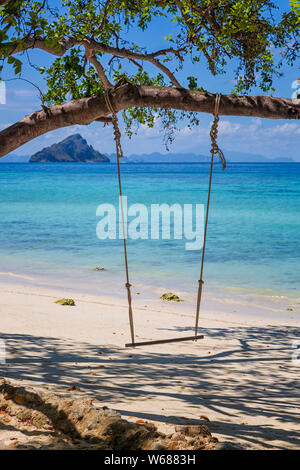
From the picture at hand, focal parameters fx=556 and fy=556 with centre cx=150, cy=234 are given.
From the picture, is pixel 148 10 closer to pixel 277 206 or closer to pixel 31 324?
pixel 31 324

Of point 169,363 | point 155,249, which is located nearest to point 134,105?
point 169,363

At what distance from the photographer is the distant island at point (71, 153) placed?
101750 millimetres

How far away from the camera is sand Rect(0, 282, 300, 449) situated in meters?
3.72

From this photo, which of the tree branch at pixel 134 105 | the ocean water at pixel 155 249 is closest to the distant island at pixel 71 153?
the ocean water at pixel 155 249

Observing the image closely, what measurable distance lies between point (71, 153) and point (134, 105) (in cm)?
10184

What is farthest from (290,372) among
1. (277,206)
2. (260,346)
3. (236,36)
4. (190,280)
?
(277,206)

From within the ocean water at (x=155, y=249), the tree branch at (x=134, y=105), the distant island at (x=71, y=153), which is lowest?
the ocean water at (x=155, y=249)

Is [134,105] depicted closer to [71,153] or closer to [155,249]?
[155,249]

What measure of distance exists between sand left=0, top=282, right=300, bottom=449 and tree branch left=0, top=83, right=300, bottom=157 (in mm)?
1878

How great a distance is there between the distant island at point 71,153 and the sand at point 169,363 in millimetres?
95632

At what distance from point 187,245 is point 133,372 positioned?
1274 centimetres

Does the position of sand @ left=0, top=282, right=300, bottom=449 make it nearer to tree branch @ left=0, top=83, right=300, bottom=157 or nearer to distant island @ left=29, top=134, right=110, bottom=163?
tree branch @ left=0, top=83, right=300, bottom=157

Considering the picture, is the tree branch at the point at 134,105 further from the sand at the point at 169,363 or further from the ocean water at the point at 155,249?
the ocean water at the point at 155,249

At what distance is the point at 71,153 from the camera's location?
10369 cm
